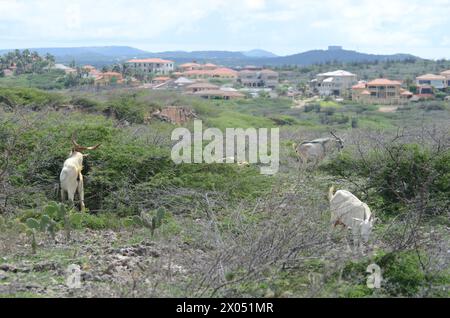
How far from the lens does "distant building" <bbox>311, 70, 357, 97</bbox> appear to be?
2830 inches

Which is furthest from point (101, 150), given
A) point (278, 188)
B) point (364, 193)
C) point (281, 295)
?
point (281, 295)

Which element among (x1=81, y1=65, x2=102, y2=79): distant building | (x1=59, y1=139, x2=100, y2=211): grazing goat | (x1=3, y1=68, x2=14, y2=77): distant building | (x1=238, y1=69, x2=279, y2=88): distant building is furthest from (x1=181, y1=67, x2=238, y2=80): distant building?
(x1=59, y1=139, x2=100, y2=211): grazing goat

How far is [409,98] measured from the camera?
5941 centimetres

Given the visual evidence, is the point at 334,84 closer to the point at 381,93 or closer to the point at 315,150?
the point at 381,93

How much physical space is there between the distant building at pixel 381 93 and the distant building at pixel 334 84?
10.6 ft

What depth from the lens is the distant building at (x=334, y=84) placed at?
71.9m

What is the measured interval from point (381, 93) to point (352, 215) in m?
56.1

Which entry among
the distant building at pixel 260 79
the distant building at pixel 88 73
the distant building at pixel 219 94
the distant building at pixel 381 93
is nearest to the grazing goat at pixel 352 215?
the distant building at pixel 219 94

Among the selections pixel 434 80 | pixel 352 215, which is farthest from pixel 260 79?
pixel 352 215

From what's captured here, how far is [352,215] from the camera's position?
8.13 meters

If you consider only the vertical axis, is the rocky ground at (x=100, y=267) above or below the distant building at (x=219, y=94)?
above
